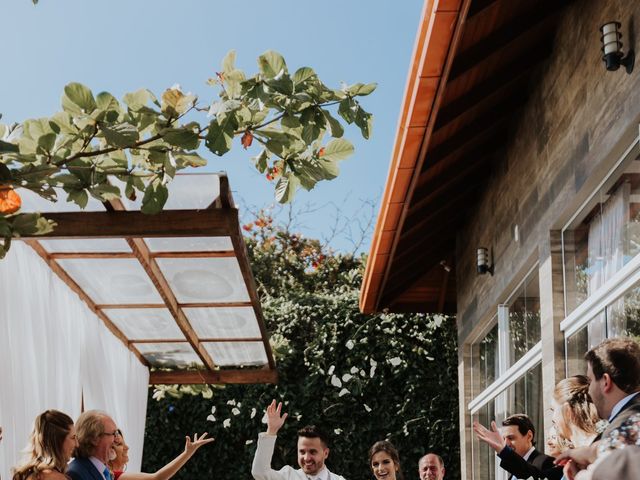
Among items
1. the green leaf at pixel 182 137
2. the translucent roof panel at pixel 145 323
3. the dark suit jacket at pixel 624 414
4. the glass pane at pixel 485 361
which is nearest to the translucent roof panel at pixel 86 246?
the translucent roof panel at pixel 145 323

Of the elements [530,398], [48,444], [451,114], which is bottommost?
[48,444]

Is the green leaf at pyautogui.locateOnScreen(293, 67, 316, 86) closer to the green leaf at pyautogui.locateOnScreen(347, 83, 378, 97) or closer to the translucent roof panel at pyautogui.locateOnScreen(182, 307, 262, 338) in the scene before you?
the green leaf at pyautogui.locateOnScreen(347, 83, 378, 97)

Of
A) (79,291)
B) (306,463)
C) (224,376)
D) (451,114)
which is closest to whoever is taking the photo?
(306,463)

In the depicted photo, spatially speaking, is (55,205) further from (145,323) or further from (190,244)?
(145,323)

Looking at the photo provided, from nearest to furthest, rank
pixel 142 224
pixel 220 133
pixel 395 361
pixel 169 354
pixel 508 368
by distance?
1. pixel 220 133
2. pixel 142 224
3. pixel 508 368
4. pixel 169 354
5. pixel 395 361

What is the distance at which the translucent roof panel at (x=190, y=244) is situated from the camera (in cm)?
568

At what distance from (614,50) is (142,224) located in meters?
2.45

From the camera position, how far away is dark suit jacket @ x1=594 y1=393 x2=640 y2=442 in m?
2.60

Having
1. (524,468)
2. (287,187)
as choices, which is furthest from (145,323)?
(287,187)

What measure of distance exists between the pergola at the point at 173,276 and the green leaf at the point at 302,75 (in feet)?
7.08

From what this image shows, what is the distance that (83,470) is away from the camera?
16.4ft

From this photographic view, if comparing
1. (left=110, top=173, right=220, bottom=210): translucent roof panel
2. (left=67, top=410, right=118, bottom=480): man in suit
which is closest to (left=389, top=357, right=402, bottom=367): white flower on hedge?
(left=67, top=410, right=118, bottom=480): man in suit

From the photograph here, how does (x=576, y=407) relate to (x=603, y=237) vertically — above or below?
below

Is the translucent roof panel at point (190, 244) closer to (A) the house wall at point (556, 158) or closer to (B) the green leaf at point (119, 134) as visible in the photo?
(A) the house wall at point (556, 158)
